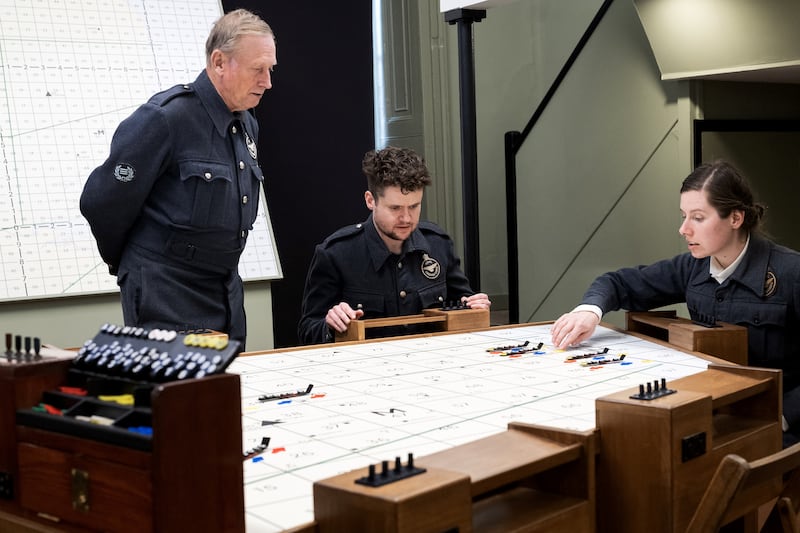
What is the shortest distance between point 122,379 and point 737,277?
209 cm

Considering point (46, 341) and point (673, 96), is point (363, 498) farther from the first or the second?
point (673, 96)

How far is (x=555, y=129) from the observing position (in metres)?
6.43

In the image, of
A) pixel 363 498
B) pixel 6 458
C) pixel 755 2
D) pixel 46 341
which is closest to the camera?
pixel 363 498

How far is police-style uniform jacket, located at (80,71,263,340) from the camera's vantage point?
117 inches

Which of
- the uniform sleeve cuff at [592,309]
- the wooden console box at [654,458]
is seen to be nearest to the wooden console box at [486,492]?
the wooden console box at [654,458]

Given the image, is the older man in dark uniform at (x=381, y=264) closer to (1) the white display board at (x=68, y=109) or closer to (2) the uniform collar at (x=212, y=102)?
(2) the uniform collar at (x=212, y=102)

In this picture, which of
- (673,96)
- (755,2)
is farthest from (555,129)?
(755,2)

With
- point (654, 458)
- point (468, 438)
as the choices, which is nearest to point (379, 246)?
point (468, 438)

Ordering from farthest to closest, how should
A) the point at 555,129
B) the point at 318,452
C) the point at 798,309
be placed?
the point at 555,129, the point at 798,309, the point at 318,452

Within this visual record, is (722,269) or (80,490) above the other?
(722,269)

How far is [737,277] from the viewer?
2971mm

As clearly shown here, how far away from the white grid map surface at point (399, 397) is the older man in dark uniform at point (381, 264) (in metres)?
0.45

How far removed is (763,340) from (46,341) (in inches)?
111

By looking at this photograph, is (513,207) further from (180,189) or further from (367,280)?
(180,189)
